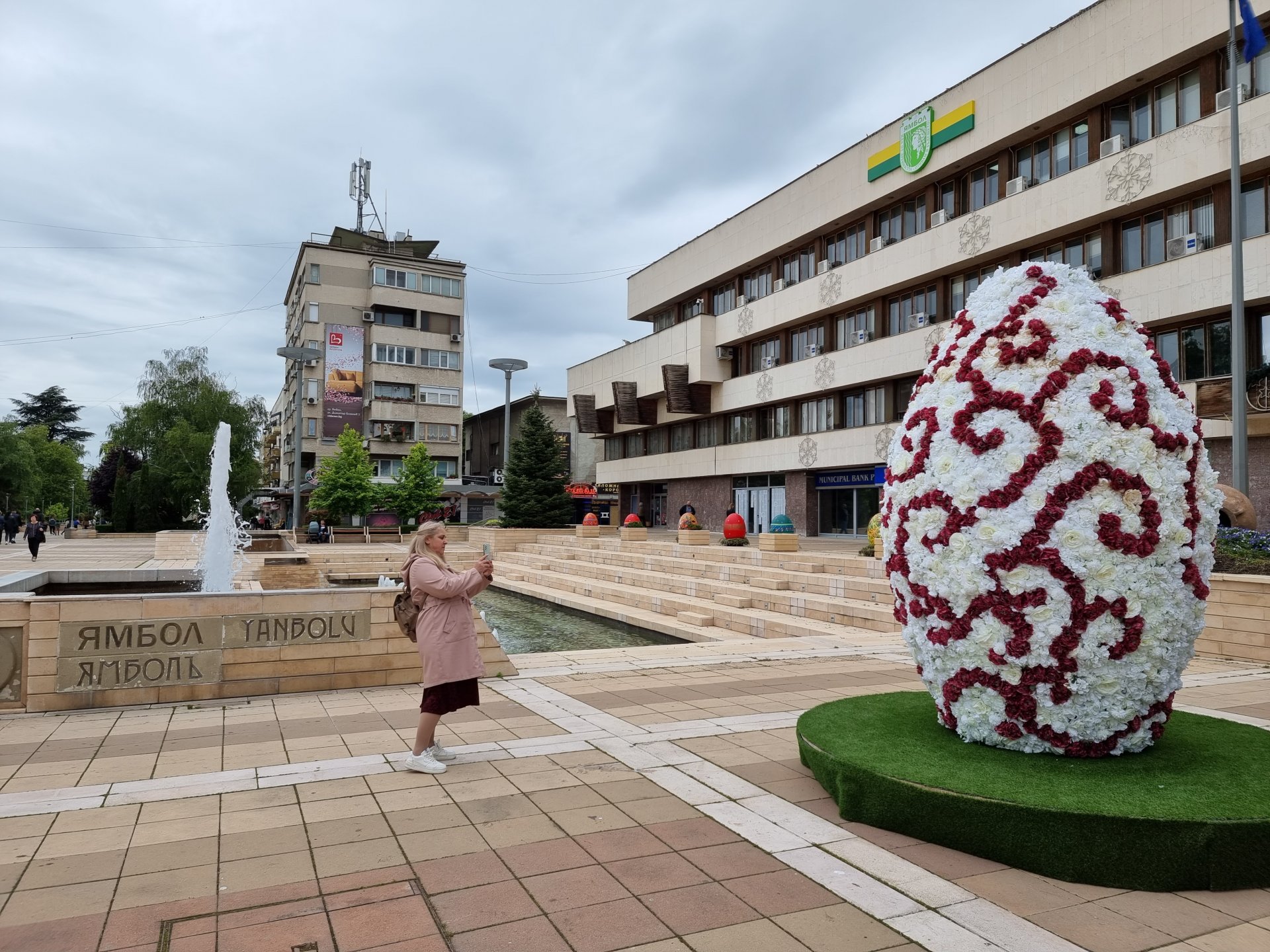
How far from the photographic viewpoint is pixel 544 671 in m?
9.45

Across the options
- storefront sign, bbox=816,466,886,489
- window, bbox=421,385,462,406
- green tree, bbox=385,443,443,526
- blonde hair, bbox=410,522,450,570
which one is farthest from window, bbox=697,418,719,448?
blonde hair, bbox=410,522,450,570

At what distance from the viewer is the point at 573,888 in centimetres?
389

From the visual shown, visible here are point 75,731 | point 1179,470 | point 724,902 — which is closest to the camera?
point 724,902

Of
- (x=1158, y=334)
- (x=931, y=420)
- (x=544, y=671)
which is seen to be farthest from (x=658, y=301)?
(x=931, y=420)

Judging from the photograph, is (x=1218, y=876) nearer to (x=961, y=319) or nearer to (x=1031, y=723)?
(x=1031, y=723)

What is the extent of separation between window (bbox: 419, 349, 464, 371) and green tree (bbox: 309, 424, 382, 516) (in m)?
18.1

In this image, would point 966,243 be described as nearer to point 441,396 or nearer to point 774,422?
point 774,422

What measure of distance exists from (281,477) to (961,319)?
8105cm

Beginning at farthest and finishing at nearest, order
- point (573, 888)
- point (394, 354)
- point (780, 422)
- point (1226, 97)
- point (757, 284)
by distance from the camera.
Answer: point (394, 354) → point (757, 284) → point (780, 422) → point (1226, 97) → point (573, 888)

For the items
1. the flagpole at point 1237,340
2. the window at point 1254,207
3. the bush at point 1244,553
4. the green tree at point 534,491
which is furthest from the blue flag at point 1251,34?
the green tree at point 534,491

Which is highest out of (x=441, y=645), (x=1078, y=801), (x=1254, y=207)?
(x=1254, y=207)

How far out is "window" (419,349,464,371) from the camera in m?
60.8

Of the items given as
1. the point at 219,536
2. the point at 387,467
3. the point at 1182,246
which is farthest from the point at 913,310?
the point at 387,467

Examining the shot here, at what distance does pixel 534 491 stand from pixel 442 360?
1052 inches
